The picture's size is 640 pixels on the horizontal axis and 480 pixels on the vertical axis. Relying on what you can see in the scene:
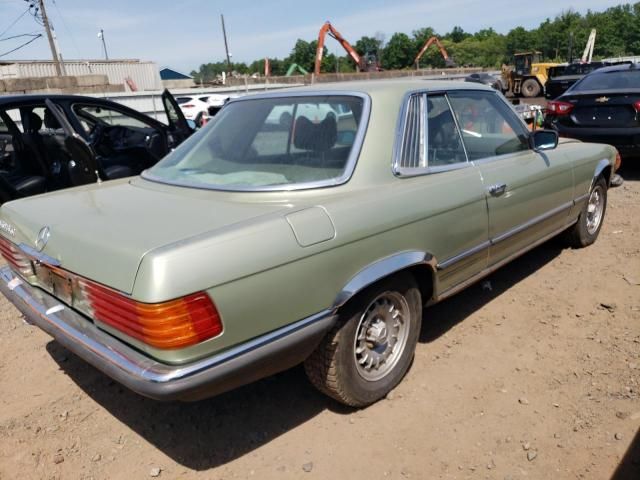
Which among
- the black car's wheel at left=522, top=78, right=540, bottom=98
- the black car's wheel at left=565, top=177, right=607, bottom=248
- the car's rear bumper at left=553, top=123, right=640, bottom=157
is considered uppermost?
the car's rear bumper at left=553, top=123, right=640, bottom=157

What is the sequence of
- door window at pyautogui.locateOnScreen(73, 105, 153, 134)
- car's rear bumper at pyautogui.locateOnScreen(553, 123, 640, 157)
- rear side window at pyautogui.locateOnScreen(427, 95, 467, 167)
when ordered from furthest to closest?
1. car's rear bumper at pyautogui.locateOnScreen(553, 123, 640, 157)
2. door window at pyautogui.locateOnScreen(73, 105, 153, 134)
3. rear side window at pyautogui.locateOnScreen(427, 95, 467, 167)

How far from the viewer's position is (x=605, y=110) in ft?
24.0

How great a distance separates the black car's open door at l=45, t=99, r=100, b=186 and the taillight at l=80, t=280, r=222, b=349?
278 centimetres

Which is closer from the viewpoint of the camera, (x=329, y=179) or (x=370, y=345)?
(x=329, y=179)

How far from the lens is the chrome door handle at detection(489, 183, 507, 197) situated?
327cm

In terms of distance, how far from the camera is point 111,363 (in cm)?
218

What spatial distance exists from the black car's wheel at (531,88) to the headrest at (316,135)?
82.6 ft

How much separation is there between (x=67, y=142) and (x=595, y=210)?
4.99 metres

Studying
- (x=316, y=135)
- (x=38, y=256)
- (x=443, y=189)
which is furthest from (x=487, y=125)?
(x=38, y=256)

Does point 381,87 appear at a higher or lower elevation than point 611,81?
higher

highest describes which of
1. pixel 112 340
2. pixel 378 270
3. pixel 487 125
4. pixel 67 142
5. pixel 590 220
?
pixel 487 125

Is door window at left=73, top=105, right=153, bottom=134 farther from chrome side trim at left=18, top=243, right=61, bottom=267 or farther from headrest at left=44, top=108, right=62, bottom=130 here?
chrome side trim at left=18, top=243, right=61, bottom=267

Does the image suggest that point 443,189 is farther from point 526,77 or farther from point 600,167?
point 526,77

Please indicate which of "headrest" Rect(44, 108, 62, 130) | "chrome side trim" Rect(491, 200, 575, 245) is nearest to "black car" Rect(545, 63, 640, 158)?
"chrome side trim" Rect(491, 200, 575, 245)
